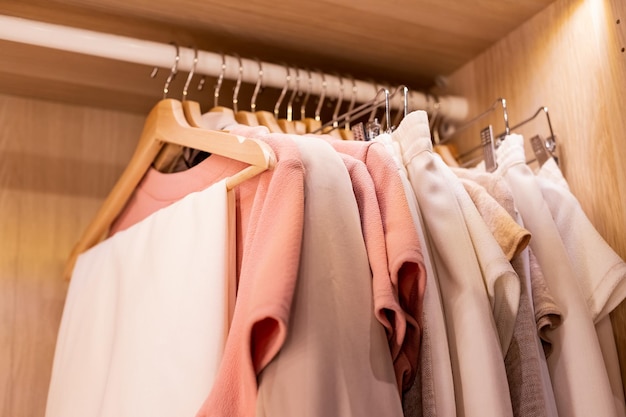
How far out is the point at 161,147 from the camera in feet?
3.67

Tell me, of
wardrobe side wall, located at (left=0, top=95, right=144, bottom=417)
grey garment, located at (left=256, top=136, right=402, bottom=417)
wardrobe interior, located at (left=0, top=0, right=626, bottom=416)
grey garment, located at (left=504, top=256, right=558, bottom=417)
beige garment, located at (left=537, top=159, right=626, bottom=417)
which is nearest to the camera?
grey garment, located at (left=256, top=136, right=402, bottom=417)

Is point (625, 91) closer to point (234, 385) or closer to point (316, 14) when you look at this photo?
Answer: point (316, 14)

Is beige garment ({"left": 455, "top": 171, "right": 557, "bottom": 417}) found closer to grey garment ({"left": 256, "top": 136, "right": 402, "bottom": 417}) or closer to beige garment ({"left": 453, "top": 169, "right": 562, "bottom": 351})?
beige garment ({"left": 453, "top": 169, "right": 562, "bottom": 351})

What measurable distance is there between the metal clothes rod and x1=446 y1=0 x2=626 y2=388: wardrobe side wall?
167 millimetres

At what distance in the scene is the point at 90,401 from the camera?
98 centimetres

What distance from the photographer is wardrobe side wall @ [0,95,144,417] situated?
4.19ft

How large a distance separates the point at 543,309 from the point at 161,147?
63 centimetres

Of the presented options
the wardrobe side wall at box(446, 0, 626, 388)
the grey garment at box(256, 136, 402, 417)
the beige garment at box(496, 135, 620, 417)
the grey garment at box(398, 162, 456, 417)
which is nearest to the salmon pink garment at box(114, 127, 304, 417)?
the grey garment at box(256, 136, 402, 417)

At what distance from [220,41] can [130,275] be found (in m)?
0.47

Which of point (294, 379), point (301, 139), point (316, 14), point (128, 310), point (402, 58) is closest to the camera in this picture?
point (294, 379)

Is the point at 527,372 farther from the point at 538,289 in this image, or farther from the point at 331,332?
the point at 331,332

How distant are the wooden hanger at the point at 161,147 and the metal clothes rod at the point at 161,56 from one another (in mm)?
85

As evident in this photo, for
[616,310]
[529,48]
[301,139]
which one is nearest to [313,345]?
[301,139]

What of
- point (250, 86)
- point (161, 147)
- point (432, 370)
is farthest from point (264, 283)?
point (250, 86)
